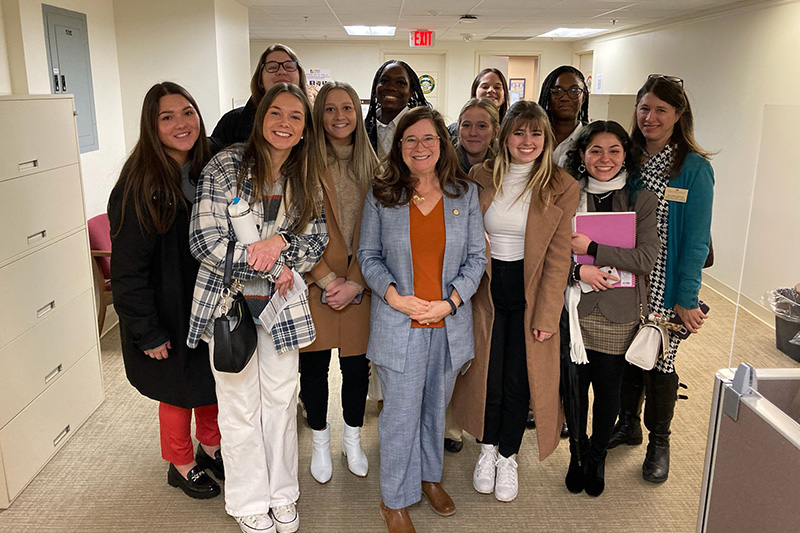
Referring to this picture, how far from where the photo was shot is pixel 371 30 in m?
9.39

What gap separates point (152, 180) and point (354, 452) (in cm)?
143

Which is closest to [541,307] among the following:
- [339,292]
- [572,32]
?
[339,292]

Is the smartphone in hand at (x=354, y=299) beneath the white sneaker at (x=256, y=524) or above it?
above

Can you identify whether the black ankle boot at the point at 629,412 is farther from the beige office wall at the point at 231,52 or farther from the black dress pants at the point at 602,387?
the beige office wall at the point at 231,52

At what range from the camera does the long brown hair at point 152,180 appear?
2.14 metres

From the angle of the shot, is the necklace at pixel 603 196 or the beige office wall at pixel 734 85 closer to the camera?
the necklace at pixel 603 196

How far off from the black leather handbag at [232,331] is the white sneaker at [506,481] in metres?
1.19

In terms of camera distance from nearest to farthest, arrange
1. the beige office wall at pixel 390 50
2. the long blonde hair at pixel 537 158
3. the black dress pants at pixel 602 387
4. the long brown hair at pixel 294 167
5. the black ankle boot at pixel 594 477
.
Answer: the long brown hair at pixel 294 167 → the long blonde hair at pixel 537 158 → the black dress pants at pixel 602 387 → the black ankle boot at pixel 594 477 → the beige office wall at pixel 390 50

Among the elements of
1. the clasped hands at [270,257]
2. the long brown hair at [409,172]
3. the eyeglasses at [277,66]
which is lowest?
the clasped hands at [270,257]

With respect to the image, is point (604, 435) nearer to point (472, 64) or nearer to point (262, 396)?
point (262, 396)

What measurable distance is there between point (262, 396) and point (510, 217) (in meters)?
1.14

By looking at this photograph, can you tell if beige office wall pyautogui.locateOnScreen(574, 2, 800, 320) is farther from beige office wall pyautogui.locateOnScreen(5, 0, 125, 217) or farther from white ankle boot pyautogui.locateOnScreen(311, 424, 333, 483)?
beige office wall pyautogui.locateOnScreen(5, 0, 125, 217)

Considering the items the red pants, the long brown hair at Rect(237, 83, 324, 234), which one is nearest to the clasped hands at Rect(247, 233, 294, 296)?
the long brown hair at Rect(237, 83, 324, 234)

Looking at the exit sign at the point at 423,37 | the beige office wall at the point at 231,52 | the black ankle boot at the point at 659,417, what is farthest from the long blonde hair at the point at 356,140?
the exit sign at the point at 423,37
